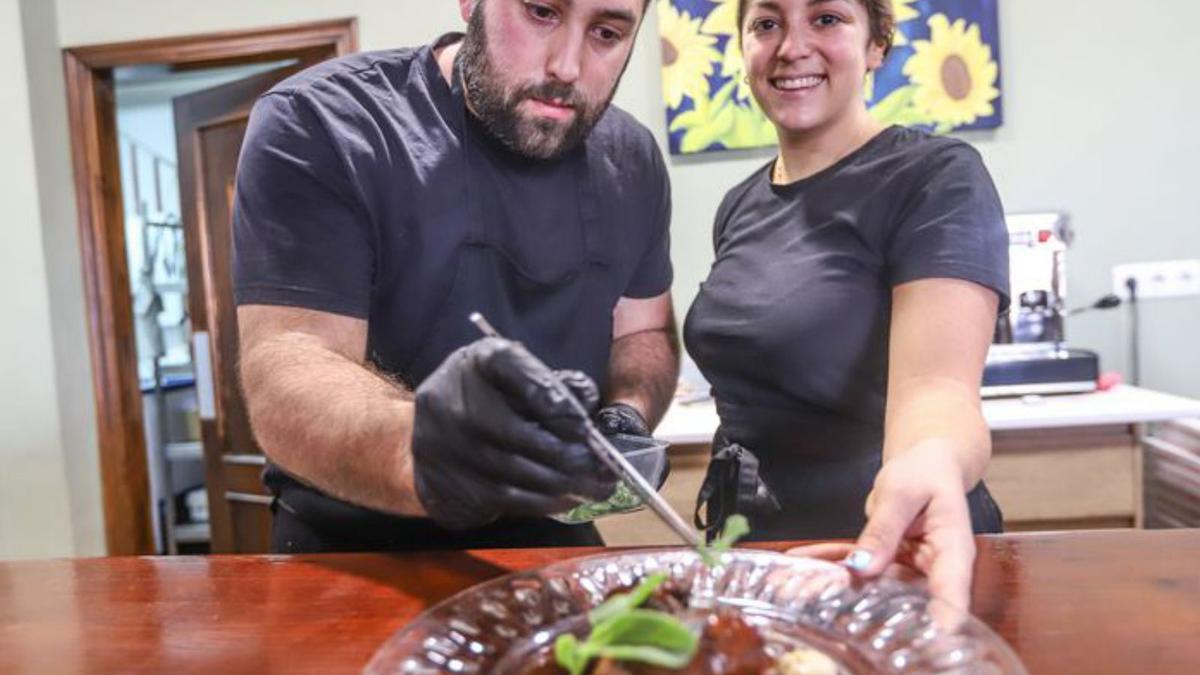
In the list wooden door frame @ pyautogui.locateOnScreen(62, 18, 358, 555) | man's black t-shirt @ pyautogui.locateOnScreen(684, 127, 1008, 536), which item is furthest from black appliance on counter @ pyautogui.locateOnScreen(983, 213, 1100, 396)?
wooden door frame @ pyautogui.locateOnScreen(62, 18, 358, 555)

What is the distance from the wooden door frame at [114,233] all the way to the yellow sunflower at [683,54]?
3.33ft

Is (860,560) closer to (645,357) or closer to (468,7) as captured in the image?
(645,357)

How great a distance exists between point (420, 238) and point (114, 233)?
2206 mm

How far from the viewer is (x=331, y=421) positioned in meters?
0.88

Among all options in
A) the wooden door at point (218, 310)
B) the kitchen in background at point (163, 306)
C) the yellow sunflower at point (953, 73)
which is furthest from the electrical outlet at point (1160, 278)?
the kitchen in background at point (163, 306)

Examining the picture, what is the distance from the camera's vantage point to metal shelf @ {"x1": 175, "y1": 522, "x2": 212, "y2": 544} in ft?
12.4

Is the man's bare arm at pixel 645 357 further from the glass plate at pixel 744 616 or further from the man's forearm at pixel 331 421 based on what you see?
the glass plate at pixel 744 616

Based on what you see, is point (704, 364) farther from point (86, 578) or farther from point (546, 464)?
point (86, 578)

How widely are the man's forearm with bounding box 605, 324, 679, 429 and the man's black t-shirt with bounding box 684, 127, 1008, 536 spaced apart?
18 centimetres

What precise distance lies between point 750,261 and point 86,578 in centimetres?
86

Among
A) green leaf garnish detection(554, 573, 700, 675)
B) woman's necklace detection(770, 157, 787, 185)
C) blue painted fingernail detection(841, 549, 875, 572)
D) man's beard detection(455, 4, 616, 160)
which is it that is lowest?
blue painted fingernail detection(841, 549, 875, 572)

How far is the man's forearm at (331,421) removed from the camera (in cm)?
79

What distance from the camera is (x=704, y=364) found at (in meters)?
1.21

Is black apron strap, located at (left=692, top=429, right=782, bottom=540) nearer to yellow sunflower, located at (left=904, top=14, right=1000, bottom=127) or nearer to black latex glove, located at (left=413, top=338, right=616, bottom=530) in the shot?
black latex glove, located at (left=413, top=338, right=616, bottom=530)
